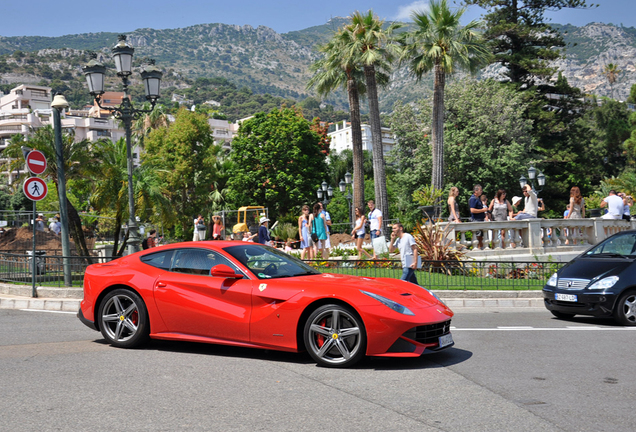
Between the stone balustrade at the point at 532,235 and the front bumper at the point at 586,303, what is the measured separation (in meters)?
7.02

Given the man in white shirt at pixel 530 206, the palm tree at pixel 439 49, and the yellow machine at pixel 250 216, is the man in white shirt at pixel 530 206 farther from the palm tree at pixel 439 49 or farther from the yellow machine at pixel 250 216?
the yellow machine at pixel 250 216

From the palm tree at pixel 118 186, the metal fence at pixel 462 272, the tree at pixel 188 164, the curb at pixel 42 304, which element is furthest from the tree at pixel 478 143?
the curb at pixel 42 304

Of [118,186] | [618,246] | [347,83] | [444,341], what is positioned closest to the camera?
[444,341]

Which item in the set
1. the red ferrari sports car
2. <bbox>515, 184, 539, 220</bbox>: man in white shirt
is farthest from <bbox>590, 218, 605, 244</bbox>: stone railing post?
the red ferrari sports car

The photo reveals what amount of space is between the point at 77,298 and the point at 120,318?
20.6 feet

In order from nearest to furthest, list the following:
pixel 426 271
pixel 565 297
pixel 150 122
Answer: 1. pixel 565 297
2. pixel 426 271
3. pixel 150 122

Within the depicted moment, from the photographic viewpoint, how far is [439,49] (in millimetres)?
27516

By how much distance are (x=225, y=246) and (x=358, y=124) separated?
25581 millimetres

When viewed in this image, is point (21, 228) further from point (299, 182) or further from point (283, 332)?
point (299, 182)

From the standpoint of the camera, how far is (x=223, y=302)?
21.7 feet

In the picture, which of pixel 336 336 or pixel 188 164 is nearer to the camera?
pixel 336 336

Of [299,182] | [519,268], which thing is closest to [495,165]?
[299,182]

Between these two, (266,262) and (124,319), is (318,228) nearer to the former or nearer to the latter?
(266,262)

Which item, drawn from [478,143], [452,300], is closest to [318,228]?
[452,300]
